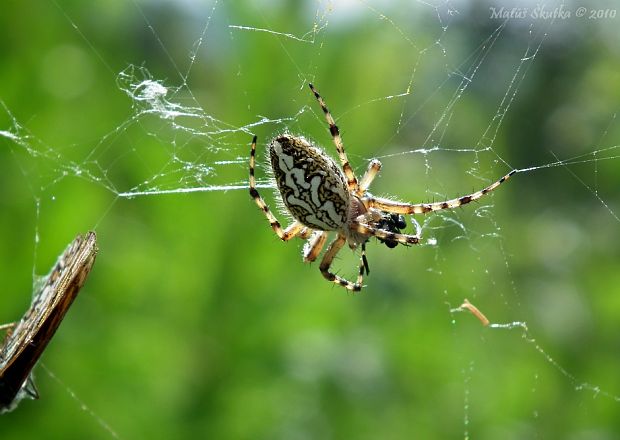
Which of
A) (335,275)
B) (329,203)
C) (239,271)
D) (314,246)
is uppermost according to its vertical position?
(329,203)

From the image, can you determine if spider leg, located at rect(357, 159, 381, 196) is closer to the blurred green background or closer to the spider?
the spider

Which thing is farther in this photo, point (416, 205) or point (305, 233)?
point (305, 233)

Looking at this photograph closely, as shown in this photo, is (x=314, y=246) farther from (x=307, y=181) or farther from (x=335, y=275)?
(x=307, y=181)

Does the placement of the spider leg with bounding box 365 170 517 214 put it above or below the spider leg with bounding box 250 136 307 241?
below

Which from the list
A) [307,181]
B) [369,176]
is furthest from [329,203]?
[369,176]

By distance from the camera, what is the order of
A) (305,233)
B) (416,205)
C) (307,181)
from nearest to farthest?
1. (307,181)
2. (416,205)
3. (305,233)

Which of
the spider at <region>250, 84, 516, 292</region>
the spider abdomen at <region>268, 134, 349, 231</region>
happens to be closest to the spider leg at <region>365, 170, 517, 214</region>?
the spider at <region>250, 84, 516, 292</region>
